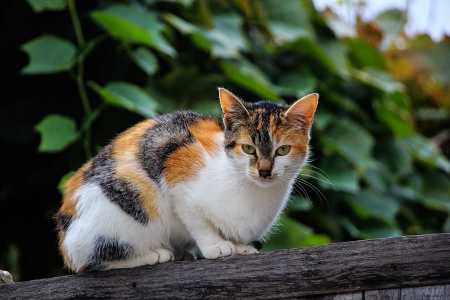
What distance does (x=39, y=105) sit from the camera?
4.00 meters

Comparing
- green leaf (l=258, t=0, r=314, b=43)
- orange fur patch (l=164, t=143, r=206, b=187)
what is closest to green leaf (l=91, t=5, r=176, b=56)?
green leaf (l=258, t=0, r=314, b=43)

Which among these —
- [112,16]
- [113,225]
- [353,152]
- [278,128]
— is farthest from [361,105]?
[113,225]

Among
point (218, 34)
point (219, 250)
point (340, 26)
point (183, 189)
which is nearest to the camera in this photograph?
point (219, 250)

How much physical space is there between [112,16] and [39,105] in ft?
2.87

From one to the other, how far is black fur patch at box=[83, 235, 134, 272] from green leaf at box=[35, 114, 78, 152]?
128 centimetres

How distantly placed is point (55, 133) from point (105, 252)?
4.68ft

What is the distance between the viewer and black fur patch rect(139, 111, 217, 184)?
88.0 inches

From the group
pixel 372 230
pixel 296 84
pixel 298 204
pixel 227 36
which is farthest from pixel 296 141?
pixel 372 230

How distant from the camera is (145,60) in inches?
152

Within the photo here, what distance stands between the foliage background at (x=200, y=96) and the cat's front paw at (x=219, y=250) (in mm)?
1313

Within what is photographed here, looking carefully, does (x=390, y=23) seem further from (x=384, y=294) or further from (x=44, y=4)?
(x=384, y=294)

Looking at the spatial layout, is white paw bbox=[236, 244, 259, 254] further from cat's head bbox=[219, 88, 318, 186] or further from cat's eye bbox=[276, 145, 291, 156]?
cat's eye bbox=[276, 145, 291, 156]

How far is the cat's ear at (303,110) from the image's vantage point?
7.47 feet

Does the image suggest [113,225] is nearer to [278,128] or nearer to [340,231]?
[278,128]
